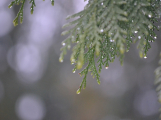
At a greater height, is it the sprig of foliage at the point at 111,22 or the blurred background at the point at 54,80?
the sprig of foliage at the point at 111,22

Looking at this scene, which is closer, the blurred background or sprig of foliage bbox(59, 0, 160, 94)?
sprig of foliage bbox(59, 0, 160, 94)

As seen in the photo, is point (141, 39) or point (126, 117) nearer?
point (141, 39)

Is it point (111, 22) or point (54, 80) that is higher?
point (111, 22)

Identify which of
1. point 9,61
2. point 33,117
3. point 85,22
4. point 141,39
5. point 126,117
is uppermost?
point 85,22

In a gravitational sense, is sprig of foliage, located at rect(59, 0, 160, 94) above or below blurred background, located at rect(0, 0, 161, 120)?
above

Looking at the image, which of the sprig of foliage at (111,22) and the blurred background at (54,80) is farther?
the blurred background at (54,80)

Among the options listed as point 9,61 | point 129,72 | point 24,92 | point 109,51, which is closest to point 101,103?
point 129,72

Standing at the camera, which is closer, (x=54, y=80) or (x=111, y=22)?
(x=111, y=22)

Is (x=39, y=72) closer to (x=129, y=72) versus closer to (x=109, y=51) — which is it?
(x=129, y=72)
